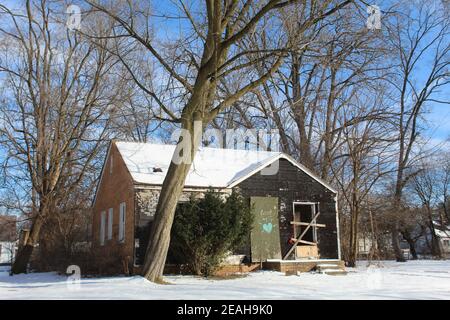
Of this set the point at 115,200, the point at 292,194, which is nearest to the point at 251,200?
the point at 292,194

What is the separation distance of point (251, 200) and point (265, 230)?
1.35 metres

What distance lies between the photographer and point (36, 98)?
24.7m

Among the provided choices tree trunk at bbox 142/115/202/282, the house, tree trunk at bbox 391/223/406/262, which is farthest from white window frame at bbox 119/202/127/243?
tree trunk at bbox 391/223/406/262

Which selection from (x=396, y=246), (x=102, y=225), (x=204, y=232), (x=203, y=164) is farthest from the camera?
(x=396, y=246)

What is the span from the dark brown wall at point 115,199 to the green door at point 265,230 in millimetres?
4783

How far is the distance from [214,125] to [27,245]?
14913 millimetres

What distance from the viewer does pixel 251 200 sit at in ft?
62.3

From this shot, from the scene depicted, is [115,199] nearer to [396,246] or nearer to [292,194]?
[292,194]

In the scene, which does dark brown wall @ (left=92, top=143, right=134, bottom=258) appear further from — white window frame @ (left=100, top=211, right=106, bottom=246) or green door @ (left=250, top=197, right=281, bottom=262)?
green door @ (left=250, top=197, right=281, bottom=262)

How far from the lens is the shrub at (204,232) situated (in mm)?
15828

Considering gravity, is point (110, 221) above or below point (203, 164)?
below
